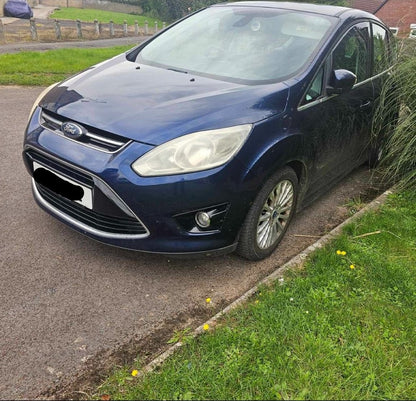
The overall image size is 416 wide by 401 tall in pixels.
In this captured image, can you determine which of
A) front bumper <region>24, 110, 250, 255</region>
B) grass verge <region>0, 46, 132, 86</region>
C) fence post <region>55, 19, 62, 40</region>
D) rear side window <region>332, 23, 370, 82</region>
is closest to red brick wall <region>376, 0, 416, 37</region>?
fence post <region>55, 19, 62, 40</region>

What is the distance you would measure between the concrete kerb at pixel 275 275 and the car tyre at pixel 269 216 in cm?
21

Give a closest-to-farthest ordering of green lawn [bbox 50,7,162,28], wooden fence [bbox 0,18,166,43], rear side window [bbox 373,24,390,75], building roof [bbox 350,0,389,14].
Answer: rear side window [bbox 373,24,390,75] → wooden fence [bbox 0,18,166,43] → building roof [bbox 350,0,389,14] → green lawn [bbox 50,7,162,28]

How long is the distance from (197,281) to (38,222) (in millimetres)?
1432

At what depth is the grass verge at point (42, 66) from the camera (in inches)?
308

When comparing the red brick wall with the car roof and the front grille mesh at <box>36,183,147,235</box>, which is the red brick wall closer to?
the car roof

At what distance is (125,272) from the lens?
9.44ft

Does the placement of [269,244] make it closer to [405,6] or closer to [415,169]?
[415,169]

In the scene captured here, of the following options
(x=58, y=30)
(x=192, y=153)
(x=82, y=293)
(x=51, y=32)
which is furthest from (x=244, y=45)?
(x=51, y=32)

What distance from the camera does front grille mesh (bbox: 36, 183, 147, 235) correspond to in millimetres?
2611

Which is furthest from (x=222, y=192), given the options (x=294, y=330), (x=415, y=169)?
(x=415, y=169)

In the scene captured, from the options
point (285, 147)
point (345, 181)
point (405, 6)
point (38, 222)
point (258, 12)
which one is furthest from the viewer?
point (405, 6)

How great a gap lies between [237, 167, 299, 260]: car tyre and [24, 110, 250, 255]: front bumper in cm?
11

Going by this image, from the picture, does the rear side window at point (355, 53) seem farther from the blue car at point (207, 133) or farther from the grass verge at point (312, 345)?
the grass verge at point (312, 345)

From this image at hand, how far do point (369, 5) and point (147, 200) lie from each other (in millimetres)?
38013
